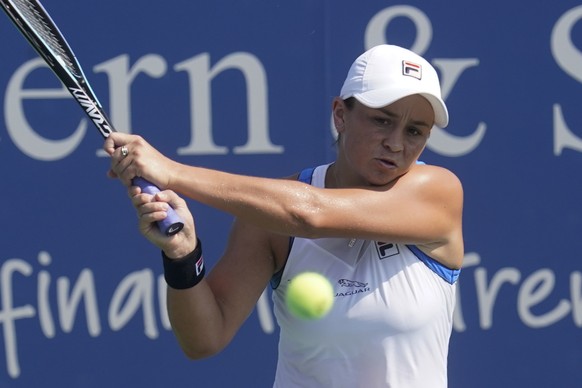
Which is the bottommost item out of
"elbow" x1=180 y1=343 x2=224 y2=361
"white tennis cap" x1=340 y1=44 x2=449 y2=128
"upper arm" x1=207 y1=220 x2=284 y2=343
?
"elbow" x1=180 y1=343 x2=224 y2=361

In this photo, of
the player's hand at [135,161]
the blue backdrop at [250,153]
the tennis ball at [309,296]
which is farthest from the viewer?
the blue backdrop at [250,153]

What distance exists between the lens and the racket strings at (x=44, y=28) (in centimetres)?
264

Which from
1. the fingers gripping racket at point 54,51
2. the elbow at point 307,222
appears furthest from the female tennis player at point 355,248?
the fingers gripping racket at point 54,51

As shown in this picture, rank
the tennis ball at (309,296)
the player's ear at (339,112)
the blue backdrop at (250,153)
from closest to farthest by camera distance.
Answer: the tennis ball at (309,296) < the player's ear at (339,112) < the blue backdrop at (250,153)

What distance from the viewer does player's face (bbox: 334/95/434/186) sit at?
8.36ft

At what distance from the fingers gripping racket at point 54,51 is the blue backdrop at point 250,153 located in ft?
4.65

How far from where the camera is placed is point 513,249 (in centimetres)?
419

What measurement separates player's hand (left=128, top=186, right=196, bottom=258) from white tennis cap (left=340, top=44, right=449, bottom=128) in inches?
20.1

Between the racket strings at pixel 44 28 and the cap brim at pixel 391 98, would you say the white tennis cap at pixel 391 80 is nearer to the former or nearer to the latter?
the cap brim at pixel 391 98

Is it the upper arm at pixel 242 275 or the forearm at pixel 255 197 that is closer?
the forearm at pixel 255 197

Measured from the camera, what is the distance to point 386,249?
262cm

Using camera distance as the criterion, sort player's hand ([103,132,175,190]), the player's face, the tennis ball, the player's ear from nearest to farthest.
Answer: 1. player's hand ([103,132,175,190])
2. the tennis ball
3. the player's face
4. the player's ear

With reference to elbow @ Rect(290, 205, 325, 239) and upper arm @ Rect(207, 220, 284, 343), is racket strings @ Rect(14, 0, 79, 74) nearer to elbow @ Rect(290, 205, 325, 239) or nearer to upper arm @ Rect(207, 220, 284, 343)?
upper arm @ Rect(207, 220, 284, 343)

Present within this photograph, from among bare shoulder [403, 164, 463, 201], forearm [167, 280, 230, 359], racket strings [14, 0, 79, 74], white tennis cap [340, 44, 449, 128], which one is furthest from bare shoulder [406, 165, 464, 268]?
racket strings [14, 0, 79, 74]
